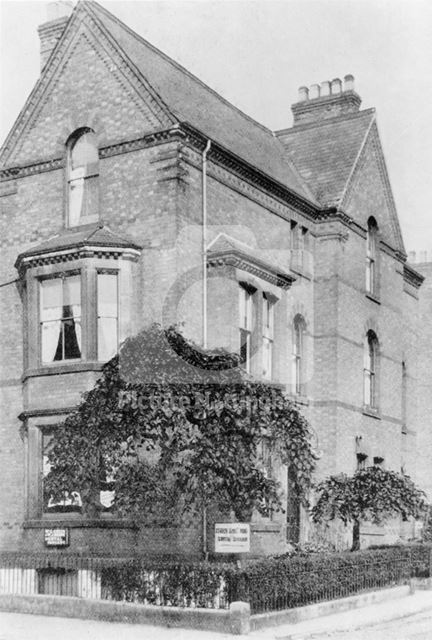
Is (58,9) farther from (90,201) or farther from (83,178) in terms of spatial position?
(90,201)

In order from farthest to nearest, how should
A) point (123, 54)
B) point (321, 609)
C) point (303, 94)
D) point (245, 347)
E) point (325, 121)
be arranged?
point (303, 94)
point (325, 121)
point (245, 347)
point (123, 54)
point (321, 609)

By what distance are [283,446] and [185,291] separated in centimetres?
540

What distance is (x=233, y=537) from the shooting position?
15461mm

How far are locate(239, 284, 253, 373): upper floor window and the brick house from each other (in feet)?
0.16

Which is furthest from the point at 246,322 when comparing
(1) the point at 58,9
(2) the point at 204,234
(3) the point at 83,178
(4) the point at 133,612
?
(1) the point at 58,9

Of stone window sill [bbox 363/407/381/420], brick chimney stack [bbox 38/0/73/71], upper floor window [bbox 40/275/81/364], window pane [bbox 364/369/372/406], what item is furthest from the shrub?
brick chimney stack [bbox 38/0/73/71]

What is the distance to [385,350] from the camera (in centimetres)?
2984

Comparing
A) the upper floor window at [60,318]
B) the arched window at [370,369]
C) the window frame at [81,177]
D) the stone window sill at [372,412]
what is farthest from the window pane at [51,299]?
the arched window at [370,369]

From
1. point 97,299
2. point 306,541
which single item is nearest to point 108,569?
point 97,299

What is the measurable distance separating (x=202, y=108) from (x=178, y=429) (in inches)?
471

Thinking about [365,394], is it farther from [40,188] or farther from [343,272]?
[40,188]

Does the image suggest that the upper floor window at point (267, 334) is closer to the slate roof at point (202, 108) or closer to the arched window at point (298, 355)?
the arched window at point (298, 355)

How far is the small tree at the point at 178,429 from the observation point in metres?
15.6

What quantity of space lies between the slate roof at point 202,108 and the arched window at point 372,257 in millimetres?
2717
